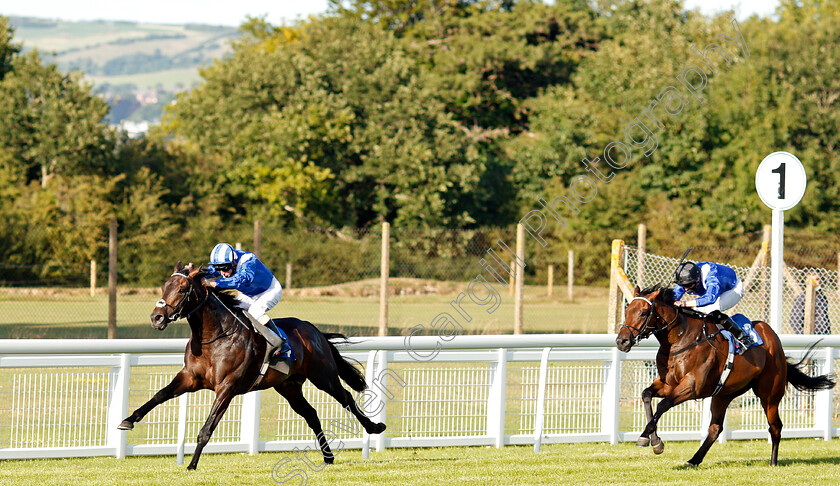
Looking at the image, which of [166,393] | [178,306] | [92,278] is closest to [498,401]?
[166,393]

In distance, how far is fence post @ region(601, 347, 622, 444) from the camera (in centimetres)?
846

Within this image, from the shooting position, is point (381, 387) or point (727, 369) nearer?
point (727, 369)

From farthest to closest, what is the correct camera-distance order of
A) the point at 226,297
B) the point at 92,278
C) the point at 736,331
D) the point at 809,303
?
the point at 92,278, the point at 809,303, the point at 736,331, the point at 226,297

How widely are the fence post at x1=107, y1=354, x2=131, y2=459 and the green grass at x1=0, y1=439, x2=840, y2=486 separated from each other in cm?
12

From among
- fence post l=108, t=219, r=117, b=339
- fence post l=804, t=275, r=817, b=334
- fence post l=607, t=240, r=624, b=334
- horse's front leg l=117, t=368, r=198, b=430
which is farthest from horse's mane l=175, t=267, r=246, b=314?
fence post l=108, t=219, r=117, b=339

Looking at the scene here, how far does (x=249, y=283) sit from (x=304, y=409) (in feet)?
3.26

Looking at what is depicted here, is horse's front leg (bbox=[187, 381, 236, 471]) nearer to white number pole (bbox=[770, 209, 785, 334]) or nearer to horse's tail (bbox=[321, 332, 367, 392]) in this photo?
horse's tail (bbox=[321, 332, 367, 392])

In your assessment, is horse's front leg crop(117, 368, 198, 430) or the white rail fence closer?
horse's front leg crop(117, 368, 198, 430)

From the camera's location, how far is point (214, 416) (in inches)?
255

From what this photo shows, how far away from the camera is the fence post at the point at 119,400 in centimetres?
718

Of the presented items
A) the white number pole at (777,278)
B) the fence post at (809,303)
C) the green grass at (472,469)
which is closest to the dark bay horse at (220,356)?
the green grass at (472,469)

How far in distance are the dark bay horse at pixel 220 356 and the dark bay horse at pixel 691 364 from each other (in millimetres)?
2113

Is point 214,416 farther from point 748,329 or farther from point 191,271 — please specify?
point 748,329

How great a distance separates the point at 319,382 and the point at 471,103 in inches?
1186
